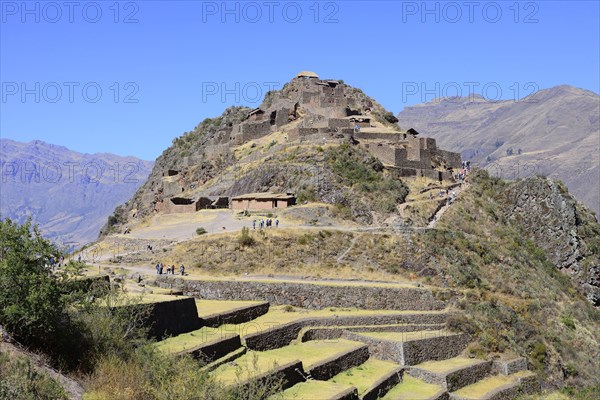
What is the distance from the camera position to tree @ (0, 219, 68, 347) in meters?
18.8

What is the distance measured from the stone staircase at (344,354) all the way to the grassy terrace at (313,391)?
0.12 feet

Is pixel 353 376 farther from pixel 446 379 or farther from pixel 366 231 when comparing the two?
pixel 366 231

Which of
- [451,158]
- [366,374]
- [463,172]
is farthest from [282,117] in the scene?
[366,374]

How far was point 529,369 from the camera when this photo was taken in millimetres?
36094

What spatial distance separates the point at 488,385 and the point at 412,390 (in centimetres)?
592

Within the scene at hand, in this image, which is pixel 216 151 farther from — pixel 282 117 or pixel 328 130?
pixel 328 130

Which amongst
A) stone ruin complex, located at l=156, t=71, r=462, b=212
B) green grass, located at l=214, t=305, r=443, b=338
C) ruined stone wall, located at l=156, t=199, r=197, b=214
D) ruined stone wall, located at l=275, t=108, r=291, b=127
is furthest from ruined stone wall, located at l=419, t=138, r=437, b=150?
green grass, located at l=214, t=305, r=443, b=338

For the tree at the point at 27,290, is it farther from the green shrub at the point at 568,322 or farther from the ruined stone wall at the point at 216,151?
the ruined stone wall at the point at 216,151

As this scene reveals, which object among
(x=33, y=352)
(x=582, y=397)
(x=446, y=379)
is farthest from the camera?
(x=582, y=397)

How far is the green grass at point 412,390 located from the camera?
2734 centimetres

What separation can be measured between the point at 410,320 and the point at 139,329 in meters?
17.6

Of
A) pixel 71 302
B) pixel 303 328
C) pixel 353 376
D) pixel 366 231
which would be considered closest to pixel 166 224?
pixel 366 231

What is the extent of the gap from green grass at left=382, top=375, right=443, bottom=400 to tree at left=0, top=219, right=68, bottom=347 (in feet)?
45.0

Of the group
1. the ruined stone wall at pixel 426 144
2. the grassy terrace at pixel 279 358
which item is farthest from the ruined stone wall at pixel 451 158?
the grassy terrace at pixel 279 358
